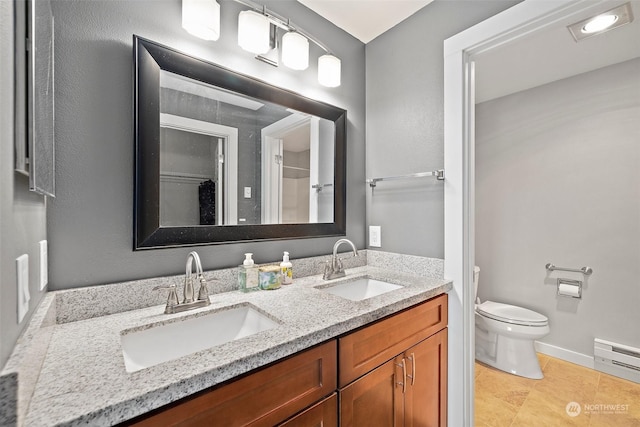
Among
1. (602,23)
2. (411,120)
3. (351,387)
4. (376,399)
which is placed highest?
(602,23)

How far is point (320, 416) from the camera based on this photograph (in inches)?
32.0

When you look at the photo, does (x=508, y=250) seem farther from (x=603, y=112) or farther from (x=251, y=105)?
(x=251, y=105)

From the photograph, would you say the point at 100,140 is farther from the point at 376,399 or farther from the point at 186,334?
the point at 376,399

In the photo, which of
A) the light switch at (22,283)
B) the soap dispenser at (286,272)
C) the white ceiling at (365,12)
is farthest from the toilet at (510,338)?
the light switch at (22,283)

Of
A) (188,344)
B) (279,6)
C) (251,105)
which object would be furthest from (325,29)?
(188,344)

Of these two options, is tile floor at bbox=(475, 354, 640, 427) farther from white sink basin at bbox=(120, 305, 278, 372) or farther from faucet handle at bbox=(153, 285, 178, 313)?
faucet handle at bbox=(153, 285, 178, 313)

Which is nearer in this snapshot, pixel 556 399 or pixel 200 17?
pixel 200 17

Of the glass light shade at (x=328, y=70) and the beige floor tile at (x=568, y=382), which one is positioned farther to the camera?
the beige floor tile at (x=568, y=382)

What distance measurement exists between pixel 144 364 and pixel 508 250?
9.25ft

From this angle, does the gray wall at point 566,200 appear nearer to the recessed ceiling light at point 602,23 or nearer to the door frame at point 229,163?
the recessed ceiling light at point 602,23

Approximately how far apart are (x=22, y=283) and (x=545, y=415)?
2453 millimetres

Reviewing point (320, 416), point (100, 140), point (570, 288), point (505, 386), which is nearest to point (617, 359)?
point (570, 288)

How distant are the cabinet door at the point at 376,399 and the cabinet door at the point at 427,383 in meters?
0.06

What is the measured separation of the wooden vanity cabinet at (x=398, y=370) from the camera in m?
0.92
